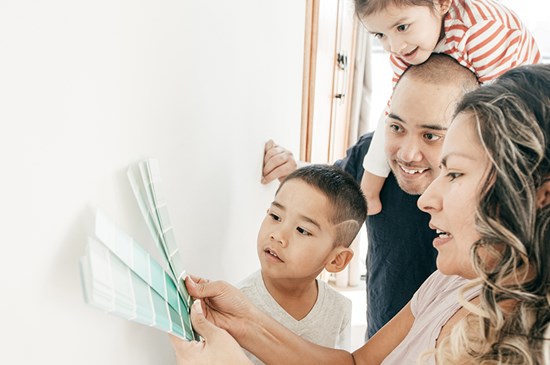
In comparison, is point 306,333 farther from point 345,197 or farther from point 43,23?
point 43,23

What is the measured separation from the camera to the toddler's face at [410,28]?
1.34 m

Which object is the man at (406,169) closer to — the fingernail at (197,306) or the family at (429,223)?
the family at (429,223)

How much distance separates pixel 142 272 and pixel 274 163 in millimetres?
819

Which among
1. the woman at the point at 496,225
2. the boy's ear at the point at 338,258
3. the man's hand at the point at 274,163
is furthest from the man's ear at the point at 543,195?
the man's hand at the point at 274,163

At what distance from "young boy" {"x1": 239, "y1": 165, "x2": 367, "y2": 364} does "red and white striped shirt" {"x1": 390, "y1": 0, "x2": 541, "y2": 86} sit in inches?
16.2

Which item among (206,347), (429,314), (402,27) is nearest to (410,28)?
(402,27)

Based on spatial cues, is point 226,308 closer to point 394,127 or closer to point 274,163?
point 274,163

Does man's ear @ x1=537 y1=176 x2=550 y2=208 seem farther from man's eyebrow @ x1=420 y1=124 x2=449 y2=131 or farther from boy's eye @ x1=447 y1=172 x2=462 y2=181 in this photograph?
man's eyebrow @ x1=420 y1=124 x2=449 y2=131

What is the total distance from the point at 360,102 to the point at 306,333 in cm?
258

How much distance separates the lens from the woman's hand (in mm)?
772

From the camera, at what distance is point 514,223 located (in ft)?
2.39

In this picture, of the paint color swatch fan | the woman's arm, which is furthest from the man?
the paint color swatch fan

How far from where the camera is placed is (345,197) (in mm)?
1245

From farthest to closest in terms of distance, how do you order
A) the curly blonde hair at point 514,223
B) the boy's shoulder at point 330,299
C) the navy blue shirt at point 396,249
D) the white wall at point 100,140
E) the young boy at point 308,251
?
the navy blue shirt at point 396,249
the boy's shoulder at point 330,299
the young boy at point 308,251
the curly blonde hair at point 514,223
the white wall at point 100,140
